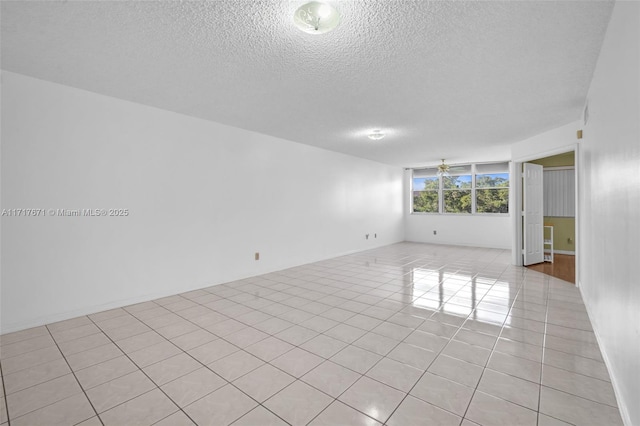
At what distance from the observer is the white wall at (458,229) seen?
7965mm

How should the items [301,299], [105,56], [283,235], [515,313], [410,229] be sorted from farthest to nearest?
[410,229] < [283,235] < [301,299] < [515,313] < [105,56]

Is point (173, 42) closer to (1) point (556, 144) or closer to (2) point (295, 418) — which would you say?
(2) point (295, 418)

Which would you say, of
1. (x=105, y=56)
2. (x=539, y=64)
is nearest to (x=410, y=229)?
(x=539, y=64)

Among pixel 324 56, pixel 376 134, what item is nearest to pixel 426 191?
pixel 376 134

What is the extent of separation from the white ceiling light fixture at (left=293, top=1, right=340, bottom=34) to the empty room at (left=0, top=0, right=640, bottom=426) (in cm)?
1

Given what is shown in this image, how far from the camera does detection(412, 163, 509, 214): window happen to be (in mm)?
8188

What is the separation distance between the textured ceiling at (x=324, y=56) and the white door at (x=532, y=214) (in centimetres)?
175

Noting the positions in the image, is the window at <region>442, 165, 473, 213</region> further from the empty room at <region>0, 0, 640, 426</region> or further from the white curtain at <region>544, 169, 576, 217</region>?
the empty room at <region>0, 0, 640, 426</region>

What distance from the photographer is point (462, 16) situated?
6.43 feet

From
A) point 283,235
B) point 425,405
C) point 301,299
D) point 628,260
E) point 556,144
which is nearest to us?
point 628,260

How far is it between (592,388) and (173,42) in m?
3.95

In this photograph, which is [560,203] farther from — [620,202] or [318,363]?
[318,363]

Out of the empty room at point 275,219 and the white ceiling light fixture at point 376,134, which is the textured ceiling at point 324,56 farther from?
the white ceiling light fixture at point 376,134

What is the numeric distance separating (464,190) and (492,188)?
2.40 feet
